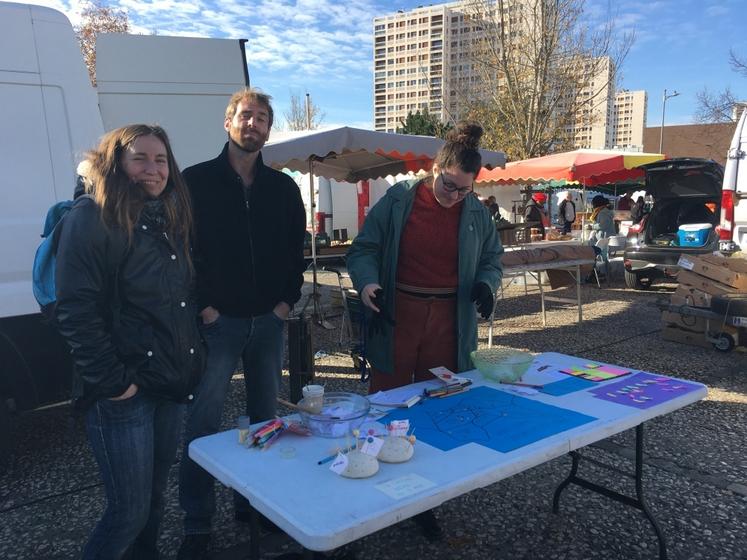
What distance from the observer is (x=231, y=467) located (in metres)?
1.56

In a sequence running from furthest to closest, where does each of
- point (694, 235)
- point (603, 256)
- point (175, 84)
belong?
point (603, 256)
point (694, 235)
point (175, 84)

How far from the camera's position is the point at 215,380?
2.29 m

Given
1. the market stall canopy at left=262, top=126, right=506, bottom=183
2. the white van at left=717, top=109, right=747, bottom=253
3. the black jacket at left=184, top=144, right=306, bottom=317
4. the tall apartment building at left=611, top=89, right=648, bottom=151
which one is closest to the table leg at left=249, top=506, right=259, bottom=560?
the black jacket at left=184, top=144, right=306, bottom=317

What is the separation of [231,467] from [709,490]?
2704 mm

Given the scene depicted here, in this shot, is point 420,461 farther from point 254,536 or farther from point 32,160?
point 32,160

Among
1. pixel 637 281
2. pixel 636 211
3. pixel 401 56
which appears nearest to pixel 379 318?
pixel 637 281

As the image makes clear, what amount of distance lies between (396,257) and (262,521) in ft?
4.48

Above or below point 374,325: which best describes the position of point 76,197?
above

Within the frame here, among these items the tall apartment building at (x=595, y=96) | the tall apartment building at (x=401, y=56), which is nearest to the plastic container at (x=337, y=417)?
the tall apartment building at (x=595, y=96)

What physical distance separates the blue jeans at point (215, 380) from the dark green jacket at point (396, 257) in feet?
1.62

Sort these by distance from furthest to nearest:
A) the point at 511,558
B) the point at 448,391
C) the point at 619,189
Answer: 1. the point at 619,189
2. the point at 511,558
3. the point at 448,391

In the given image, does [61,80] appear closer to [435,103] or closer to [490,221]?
[490,221]

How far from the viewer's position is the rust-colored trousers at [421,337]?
8.61 feet

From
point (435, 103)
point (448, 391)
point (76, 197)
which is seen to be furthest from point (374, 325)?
point (435, 103)
